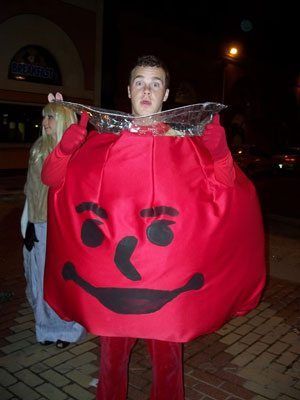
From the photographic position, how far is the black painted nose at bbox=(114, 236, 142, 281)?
1948 mm

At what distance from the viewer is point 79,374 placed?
9.75 feet

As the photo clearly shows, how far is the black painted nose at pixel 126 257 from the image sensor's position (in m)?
1.95

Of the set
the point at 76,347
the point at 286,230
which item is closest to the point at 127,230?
the point at 76,347

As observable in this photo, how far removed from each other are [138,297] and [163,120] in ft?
3.01

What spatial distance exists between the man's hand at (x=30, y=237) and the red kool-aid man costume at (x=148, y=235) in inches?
41.4

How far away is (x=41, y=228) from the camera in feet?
10.5

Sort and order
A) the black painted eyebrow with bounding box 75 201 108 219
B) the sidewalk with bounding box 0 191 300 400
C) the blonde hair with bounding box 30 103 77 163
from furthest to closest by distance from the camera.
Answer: the blonde hair with bounding box 30 103 77 163 → the sidewalk with bounding box 0 191 300 400 → the black painted eyebrow with bounding box 75 201 108 219

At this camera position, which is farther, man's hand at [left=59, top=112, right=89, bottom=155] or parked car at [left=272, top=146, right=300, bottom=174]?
parked car at [left=272, top=146, right=300, bottom=174]

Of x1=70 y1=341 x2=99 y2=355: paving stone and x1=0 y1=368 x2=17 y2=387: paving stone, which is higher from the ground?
x1=70 y1=341 x2=99 y2=355: paving stone

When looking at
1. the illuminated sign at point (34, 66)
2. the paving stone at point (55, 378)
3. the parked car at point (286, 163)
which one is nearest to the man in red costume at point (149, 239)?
the paving stone at point (55, 378)

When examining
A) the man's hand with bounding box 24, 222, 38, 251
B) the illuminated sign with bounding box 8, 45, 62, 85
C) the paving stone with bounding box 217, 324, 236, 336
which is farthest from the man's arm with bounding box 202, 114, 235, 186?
the illuminated sign with bounding box 8, 45, 62, 85

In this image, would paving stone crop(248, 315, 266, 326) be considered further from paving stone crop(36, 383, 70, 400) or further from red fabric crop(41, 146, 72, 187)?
red fabric crop(41, 146, 72, 187)

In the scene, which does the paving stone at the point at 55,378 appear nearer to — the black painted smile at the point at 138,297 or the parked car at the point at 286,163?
the black painted smile at the point at 138,297

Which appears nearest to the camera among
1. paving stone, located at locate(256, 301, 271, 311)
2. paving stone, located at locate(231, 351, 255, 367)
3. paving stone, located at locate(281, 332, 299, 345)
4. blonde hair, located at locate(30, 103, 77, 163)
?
blonde hair, located at locate(30, 103, 77, 163)
